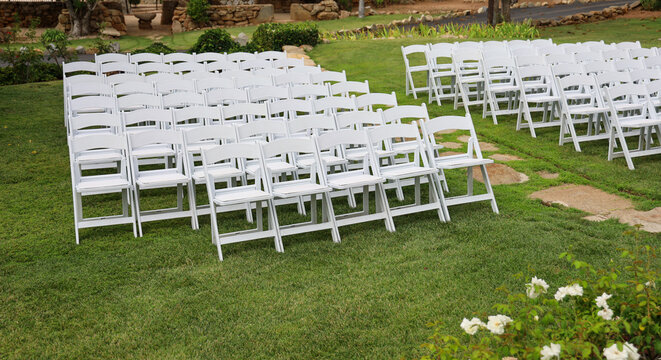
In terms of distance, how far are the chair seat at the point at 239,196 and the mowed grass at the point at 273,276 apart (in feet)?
1.47

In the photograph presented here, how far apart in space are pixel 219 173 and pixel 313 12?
2399 cm

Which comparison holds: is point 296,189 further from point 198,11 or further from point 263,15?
point 263,15

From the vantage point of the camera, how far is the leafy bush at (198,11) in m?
26.4

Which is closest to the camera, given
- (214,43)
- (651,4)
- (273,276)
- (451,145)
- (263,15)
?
(273,276)

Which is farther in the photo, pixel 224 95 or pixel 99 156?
pixel 224 95

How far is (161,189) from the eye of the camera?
771 centimetres

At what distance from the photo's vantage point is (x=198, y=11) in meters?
26.4

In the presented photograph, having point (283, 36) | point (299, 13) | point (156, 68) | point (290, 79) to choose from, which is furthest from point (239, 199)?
point (299, 13)

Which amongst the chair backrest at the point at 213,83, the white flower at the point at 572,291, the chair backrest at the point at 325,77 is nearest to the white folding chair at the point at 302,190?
the white flower at the point at 572,291

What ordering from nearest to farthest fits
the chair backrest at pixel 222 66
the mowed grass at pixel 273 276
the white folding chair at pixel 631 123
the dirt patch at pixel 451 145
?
the mowed grass at pixel 273 276 → the white folding chair at pixel 631 123 → the dirt patch at pixel 451 145 → the chair backrest at pixel 222 66

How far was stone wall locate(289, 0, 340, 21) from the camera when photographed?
29.1 metres

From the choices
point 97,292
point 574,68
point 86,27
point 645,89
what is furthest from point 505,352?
point 86,27

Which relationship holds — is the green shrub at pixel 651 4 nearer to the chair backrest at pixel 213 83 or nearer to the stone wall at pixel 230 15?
the stone wall at pixel 230 15

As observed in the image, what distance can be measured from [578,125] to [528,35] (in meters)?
8.00
